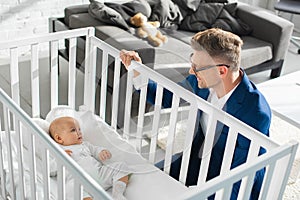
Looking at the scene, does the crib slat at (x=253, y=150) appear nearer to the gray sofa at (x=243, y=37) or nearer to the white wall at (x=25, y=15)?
the gray sofa at (x=243, y=37)

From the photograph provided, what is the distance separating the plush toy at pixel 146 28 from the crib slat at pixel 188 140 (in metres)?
1.29

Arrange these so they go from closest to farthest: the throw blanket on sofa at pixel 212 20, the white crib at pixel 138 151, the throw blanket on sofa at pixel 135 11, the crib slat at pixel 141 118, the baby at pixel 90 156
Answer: the white crib at pixel 138 151 → the baby at pixel 90 156 → the crib slat at pixel 141 118 → the throw blanket on sofa at pixel 135 11 → the throw blanket on sofa at pixel 212 20

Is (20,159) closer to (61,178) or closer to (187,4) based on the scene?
(61,178)

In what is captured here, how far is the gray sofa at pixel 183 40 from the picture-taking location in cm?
287

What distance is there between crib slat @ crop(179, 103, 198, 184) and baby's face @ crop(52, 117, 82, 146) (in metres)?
0.45

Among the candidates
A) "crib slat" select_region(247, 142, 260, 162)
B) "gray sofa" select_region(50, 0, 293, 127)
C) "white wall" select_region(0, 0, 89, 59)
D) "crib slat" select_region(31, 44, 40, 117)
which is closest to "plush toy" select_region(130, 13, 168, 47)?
"gray sofa" select_region(50, 0, 293, 127)

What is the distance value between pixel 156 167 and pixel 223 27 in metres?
1.85

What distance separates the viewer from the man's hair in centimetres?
175

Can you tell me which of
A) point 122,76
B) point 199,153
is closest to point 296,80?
point 122,76

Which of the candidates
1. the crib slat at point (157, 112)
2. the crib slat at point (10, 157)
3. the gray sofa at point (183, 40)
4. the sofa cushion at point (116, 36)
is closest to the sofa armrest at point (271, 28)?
the gray sofa at point (183, 40)

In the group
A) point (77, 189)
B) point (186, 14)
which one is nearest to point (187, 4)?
point (186, 14)

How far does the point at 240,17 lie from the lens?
12.4 ft

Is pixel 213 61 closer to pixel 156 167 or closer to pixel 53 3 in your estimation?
pixel 156 167

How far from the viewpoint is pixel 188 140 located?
1.91 meters
